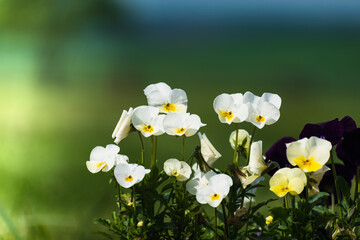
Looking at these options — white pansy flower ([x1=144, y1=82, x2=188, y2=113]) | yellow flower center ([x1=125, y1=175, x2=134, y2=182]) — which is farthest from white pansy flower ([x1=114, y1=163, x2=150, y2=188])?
white pansy flower ([x1=144, y1=82, x2=188, y2=113])

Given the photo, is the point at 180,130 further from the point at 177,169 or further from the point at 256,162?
the point at 256,162

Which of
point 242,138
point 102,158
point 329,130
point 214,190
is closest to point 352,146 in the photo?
point 329,130

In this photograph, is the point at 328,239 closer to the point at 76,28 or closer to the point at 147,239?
the point at 147,239

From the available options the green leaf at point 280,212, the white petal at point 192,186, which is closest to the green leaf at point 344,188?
the green leaf at point 280,212

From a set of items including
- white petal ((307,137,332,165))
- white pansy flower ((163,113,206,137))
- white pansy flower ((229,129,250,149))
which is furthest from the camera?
white pansy flower ((229,129,250,149))

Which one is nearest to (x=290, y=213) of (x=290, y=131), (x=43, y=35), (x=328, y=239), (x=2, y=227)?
(x=328, y=239)

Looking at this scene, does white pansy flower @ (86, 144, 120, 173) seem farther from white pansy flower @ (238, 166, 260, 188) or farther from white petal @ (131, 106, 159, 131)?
white pansy flower @ (238, 166, 260, 188)
